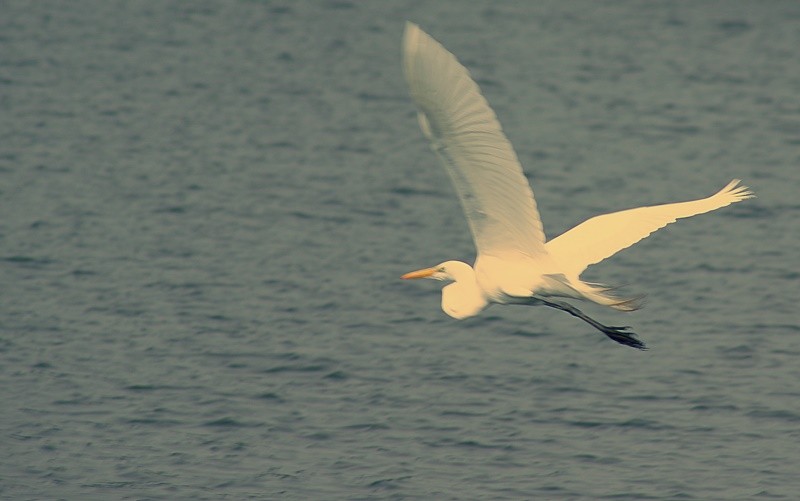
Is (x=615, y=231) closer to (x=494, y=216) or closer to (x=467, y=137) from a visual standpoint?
(x=494, y=216)

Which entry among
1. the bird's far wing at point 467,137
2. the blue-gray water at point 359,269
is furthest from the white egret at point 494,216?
the blue-gray water at point 359,269

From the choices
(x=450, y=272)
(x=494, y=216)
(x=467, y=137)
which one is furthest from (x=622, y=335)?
(x=467, y=137)

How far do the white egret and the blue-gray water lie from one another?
1606 millimetres

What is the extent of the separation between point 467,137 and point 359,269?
6264 mm

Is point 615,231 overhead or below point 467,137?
below

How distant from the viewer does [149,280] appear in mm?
12977

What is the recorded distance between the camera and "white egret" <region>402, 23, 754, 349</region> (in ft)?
Answer: 22.8

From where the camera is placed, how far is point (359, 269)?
13.4m

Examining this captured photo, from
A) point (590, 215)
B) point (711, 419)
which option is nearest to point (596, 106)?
point (590, 215)

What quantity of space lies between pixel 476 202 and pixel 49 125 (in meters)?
10.7

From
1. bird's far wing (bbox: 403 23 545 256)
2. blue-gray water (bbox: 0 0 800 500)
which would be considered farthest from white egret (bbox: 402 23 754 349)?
blue-gray water (bbox: 0 0 800 500)

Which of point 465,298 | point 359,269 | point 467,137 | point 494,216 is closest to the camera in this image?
point 467,137

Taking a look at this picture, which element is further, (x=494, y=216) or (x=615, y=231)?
(x=615, y=231)

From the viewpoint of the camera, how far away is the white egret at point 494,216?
6949 millimetres
